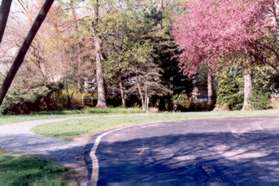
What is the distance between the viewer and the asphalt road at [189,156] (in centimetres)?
775

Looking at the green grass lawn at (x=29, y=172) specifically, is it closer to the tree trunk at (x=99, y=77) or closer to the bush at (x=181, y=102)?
the tree trunk at (x=99, y=77)

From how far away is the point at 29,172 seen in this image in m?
8.55

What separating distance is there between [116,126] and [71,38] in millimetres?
17810

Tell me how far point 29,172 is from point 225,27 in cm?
912

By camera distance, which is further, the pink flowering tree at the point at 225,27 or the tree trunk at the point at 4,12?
the pink flowering tree at the point at 225,27

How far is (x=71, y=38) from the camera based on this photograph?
34188 millimetres

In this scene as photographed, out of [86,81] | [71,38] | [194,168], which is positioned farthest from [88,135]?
[86,81]

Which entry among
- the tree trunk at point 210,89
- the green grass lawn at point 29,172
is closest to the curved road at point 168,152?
the green grass lawn at point 29,172

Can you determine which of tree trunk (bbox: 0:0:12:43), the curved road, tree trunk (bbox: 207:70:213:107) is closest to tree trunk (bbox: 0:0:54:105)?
tree trunk (bbox: 0:0:12:43)

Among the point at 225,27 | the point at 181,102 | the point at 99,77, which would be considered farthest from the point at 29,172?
the point at 181,102

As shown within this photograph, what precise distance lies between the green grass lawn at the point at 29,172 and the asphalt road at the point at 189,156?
0.77 metres

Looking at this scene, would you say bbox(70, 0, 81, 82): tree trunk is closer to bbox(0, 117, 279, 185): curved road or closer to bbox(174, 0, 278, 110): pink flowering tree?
bbox(174, 0, 278, 110): pink flowering tree

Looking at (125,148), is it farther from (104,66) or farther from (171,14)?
(171,14)

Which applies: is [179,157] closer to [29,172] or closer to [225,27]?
[29,172]
